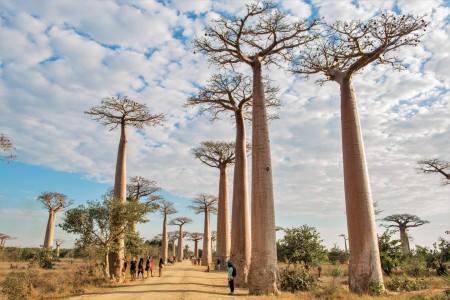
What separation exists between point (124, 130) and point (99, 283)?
276 inches

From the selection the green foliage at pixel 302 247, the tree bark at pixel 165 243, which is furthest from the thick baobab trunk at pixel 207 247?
the green foliage at pixel 302 247

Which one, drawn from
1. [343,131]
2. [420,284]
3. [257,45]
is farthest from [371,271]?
[257,45]

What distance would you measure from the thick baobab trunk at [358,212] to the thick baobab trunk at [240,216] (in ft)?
16.9

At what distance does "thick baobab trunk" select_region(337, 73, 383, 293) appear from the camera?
930 centimetres

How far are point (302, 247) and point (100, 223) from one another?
10596mm

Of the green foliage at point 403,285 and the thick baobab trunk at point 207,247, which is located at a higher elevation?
the thick baobab trunk at point 207,247

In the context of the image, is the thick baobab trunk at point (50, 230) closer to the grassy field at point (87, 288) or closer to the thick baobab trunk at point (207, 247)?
the thick baobab trunk at point (207, 247)

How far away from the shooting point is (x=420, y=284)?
1126 centimetres

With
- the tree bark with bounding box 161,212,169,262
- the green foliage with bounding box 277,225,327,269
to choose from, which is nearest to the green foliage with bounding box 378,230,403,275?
the green foliage with bounding box 277,225,327,269

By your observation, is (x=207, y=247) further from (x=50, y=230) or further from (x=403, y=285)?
(x=403, y=285)

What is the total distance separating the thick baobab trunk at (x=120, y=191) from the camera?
44.0 feet

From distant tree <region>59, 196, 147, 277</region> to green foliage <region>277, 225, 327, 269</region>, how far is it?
916 centimetres

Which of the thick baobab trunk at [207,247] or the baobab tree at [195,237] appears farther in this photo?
the baobab tree at [195,237]

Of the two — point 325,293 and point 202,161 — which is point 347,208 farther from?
point 202,161
